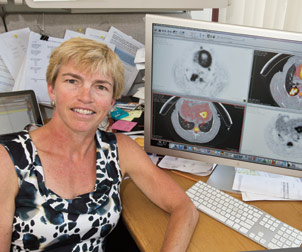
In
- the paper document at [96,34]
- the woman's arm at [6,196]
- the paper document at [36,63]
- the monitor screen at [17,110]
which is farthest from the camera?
the paper document at [96,34]

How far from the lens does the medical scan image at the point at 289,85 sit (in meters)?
0.90

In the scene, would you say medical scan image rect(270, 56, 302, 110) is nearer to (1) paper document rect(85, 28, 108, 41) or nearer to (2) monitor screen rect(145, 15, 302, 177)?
(2) monitor screen rect(145, 15, 302, 177)

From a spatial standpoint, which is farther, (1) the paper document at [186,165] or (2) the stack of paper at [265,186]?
(1) the paper document at [186,165]

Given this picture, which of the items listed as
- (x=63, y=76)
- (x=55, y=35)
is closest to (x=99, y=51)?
(x=63, y=76)

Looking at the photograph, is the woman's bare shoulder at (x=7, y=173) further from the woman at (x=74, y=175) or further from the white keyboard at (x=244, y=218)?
the white keyboard at (x=244, y=218)

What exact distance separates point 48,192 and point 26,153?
0.12 m

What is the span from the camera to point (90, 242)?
967 mm

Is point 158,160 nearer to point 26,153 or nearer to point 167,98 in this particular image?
point 167,98

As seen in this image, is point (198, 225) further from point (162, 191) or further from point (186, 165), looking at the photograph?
point (186, 165)

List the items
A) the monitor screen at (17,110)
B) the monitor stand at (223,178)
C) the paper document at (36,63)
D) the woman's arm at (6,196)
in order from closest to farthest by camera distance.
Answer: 1. the woman's arm at (6,196)
2. the monitor stand at (223,178)
3. the monitor screen at (17,110)
4. the paper document at (36,63)

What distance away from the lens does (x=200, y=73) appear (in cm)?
100

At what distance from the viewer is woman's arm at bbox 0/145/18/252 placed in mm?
818

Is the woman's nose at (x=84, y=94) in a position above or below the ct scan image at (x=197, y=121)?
above

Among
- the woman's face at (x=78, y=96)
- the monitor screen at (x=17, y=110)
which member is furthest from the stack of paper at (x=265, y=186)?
the monitor screen at (x=17, y=110)
